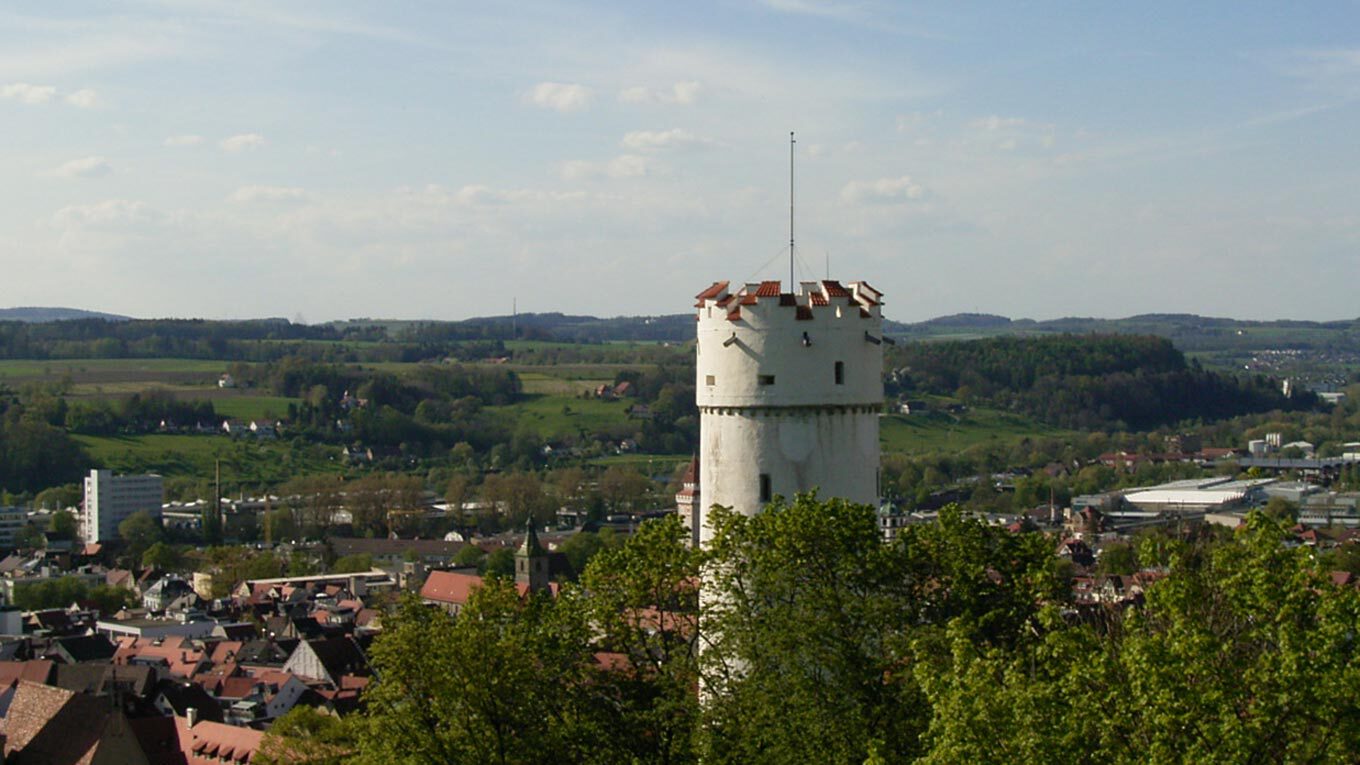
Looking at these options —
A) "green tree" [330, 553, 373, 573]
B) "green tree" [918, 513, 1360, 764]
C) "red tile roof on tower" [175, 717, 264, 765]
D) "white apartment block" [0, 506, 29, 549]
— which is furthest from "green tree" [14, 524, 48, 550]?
"green tree" [918, 513, 1360, 764]

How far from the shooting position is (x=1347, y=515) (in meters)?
178

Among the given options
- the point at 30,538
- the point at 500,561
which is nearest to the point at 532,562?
the point at 500,561

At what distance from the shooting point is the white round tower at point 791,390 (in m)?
29.9

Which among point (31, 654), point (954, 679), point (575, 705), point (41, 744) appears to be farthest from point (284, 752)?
point (31, 654)

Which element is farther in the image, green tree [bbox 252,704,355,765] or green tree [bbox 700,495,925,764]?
green tree [bbox 252,704,355,765]

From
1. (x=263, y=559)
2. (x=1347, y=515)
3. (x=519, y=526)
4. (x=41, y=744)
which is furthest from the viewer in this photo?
(x=519, y=526)

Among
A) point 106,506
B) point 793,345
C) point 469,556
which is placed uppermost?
point 793,345

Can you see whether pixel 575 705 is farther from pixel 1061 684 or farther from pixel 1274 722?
pixel 1274 722

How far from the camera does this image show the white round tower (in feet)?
98.2

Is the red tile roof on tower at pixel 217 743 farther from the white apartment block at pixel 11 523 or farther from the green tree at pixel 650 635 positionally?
the white apartment block at pixel 11 523

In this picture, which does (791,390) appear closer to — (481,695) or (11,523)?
(481,695)

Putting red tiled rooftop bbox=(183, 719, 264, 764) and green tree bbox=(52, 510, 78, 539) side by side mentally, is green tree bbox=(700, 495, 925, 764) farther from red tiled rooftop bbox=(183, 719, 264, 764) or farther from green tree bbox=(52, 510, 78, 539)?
green tree bbox=(52, 510, 78, 539)

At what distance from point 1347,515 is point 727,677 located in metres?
162

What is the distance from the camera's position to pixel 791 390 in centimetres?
2989
